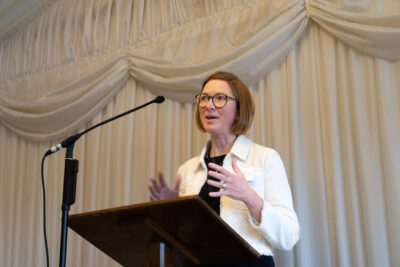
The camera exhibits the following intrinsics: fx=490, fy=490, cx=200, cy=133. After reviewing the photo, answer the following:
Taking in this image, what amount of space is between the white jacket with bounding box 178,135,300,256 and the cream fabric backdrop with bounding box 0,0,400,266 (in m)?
0.56

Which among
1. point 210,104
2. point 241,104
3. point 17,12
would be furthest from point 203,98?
point 17,12

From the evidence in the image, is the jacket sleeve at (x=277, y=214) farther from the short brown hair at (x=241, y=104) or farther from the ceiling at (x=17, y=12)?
the ceiling at (x=17, y=12)

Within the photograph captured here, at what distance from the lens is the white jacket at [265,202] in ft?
6.56

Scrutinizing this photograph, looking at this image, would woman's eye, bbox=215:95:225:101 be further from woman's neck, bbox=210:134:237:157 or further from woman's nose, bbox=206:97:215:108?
woman's neck, bbox=210:134:237:157

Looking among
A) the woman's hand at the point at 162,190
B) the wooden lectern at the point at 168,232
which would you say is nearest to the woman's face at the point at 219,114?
the woman's hand at the point at 162,190

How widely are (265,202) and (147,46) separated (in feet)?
6.67

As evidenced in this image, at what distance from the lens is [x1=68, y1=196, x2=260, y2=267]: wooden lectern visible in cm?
153

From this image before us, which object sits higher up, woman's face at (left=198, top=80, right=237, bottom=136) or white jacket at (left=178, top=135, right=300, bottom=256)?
woman's face at (left=198, top=80, right=237, bottom=136)

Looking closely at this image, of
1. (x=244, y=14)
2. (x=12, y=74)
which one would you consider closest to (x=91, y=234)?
(x=244, y=14)

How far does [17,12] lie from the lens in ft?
14.7

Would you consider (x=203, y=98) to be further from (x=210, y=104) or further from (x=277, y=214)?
(x=277, y=214)

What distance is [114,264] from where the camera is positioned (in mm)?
3516

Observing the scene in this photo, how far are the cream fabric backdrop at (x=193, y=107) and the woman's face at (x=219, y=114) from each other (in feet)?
1.85

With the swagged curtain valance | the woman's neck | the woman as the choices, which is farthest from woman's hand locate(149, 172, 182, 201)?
the swagged curtain valance
